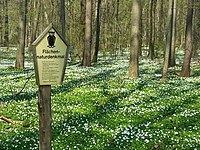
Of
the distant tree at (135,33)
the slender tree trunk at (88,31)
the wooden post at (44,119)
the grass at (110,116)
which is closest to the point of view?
the wooden post at (44,119)

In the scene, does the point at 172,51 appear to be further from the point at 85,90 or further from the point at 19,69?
the point at 85,90

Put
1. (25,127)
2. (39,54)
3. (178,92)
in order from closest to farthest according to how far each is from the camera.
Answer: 1. (39,54)
2. (25,127)
3. (178,92)

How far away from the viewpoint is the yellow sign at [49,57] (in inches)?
271

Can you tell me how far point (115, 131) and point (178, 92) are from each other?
8.44 metres

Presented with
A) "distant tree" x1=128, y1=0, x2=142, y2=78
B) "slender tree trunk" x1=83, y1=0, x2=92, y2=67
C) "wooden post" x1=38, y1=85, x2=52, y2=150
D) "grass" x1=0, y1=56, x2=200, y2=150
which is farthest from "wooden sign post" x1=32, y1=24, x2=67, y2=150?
"slender tree trunk" x1=83, y1=0, x2=92, y2=67

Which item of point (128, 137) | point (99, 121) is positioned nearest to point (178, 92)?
point (99, 121)

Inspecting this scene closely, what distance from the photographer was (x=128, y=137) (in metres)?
11.1

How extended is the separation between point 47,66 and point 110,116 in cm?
695

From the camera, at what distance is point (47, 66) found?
700 centimetres

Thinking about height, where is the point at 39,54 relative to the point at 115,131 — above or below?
above

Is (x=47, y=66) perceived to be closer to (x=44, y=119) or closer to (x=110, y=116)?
(x=44, y=119)

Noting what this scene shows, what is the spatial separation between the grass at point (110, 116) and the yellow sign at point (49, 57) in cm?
119

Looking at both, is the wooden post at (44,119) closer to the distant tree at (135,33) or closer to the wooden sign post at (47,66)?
the wooden sign post at (47,66)

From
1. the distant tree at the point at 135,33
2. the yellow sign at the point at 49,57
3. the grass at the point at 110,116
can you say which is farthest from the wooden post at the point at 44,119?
the distant tree at the point at 135,33
